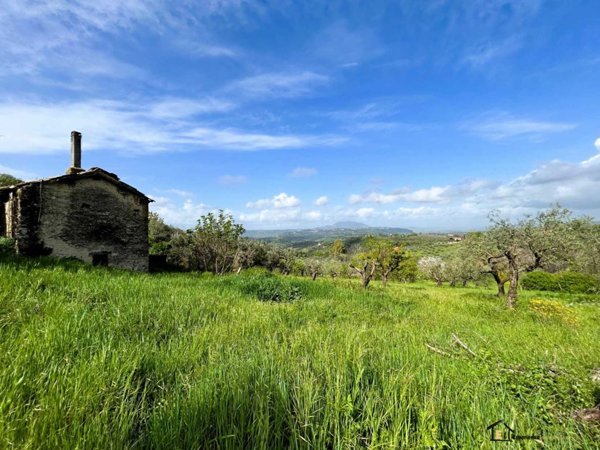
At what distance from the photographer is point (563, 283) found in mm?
32031

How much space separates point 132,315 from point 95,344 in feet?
7.21

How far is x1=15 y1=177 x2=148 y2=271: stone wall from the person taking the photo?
1844 cm

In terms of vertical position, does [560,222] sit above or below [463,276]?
above

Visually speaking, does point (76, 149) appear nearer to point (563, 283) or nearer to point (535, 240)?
point (535, 240)

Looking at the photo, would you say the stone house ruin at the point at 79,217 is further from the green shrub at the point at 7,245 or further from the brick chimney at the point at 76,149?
the green shrub at the point at 7,245

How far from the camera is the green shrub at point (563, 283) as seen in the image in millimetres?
30156

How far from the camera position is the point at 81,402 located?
7.58 ft

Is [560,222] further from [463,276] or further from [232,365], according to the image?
[232,365]

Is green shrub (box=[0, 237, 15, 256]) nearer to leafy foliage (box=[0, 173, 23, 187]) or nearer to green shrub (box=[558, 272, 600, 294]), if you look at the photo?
leafy foliage (box=[0, 173, 23, 187])

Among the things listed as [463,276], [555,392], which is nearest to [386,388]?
[555,392]

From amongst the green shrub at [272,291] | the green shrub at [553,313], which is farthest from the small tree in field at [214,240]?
the green shrub at [553,313]

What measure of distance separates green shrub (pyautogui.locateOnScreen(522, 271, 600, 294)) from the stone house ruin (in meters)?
41.7

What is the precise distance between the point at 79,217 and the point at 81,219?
0.59ft

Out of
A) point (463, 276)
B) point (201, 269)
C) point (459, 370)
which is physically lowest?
point (463, 276)
